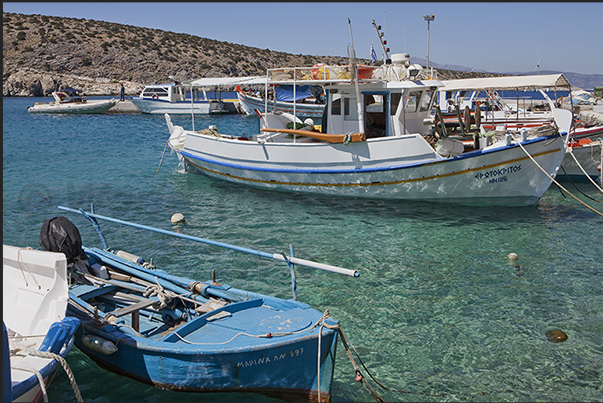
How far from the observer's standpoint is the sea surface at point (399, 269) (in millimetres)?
6359

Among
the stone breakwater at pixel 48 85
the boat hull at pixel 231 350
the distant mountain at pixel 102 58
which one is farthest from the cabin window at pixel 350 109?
the stone breakwater at pixel 48 85

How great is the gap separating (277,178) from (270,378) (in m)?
10.8

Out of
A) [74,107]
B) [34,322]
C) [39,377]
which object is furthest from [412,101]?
[74,107]

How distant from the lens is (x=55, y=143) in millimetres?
29078

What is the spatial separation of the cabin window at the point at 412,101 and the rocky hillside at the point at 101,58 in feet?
228

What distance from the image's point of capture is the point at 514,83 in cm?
1662

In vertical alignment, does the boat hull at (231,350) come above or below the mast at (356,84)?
below

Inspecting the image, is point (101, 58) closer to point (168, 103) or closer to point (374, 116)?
point (168, 103)

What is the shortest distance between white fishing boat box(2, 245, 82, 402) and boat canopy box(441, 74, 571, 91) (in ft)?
43.9

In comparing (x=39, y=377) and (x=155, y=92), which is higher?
(x=155, y=92)

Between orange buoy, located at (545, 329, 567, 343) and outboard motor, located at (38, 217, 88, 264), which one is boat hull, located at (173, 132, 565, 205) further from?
outboard motor, located at (38, 217, 88, 264)

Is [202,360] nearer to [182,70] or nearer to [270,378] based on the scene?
[270,378]

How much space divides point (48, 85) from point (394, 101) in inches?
2916

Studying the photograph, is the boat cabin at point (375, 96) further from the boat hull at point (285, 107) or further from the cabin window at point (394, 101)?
the boat hull at point (285, 107)
